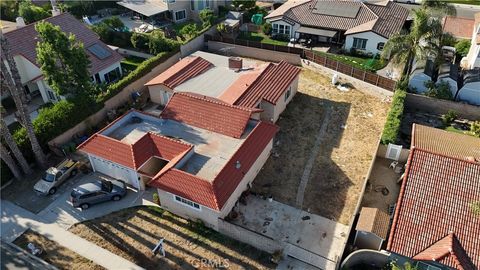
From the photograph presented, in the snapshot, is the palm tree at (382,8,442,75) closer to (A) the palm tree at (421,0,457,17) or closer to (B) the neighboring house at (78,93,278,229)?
(A) the palm tree at (421,0,457,17)

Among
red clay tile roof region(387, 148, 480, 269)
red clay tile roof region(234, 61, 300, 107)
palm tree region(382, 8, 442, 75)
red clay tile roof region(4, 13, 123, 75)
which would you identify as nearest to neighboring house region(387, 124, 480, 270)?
red clay tile roof region(387, 148, 480, 269)

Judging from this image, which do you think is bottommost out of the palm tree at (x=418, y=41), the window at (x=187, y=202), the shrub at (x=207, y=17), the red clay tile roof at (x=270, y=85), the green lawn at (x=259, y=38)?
the window at (x=187, y=202)

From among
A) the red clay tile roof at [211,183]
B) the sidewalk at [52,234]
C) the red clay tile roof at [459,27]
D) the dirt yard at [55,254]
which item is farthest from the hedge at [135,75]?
the red clay tile roof at [459,27]

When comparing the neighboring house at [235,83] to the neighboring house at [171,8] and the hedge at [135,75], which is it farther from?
the neighboring house at [171,8]

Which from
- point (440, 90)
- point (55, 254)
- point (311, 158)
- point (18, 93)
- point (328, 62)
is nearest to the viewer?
point (55, 254)

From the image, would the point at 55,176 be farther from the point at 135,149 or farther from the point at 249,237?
the point at 249,237

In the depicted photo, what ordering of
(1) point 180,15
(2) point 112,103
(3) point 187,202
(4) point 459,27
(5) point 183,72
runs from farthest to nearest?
(1) point 180,15, (4) point 459,27, (5) point 183,72, (2) point 112,103, (3) point 187,202

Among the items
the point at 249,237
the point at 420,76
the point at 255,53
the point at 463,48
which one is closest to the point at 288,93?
the point at 255,53
